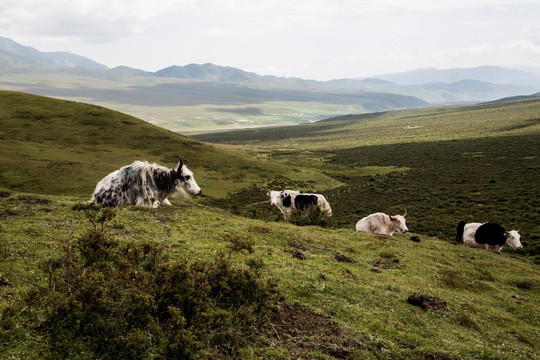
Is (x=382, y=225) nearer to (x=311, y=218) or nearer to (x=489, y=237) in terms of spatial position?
(x=311, y=218)

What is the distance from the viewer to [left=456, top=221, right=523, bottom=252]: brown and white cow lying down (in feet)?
67.7

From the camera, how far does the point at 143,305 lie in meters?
5.94

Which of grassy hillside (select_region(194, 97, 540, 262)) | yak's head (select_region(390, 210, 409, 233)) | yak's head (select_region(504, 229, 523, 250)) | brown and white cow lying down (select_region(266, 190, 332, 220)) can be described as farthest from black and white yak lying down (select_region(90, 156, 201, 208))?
yak's head (select_region(504, 229, 523, 250))

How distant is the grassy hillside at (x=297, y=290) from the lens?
5.80 metres

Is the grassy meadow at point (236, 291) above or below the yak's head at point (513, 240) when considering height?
above

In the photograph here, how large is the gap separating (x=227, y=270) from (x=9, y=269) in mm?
4352

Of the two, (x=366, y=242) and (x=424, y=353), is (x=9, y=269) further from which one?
(x=366, y=242)

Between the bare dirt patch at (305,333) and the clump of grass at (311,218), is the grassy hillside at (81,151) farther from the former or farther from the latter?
the bare dirt patch at (305,333)

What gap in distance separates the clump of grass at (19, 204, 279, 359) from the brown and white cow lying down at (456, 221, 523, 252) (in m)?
17.8

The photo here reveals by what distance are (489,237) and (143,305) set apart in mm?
21129

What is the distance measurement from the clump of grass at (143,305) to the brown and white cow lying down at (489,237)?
17.8 meters

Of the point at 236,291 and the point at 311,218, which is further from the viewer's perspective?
the point at 311,218

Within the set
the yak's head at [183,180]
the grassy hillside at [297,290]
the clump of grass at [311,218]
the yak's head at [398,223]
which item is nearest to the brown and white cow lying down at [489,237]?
the yak's head at [398,223]

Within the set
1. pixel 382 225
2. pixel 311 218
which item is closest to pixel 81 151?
pixel 311 218
